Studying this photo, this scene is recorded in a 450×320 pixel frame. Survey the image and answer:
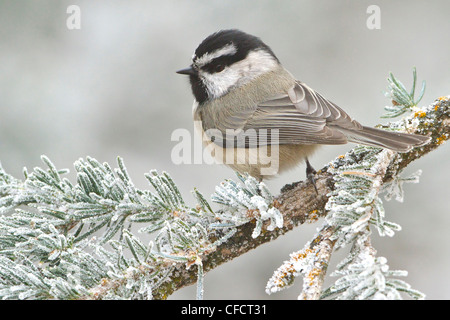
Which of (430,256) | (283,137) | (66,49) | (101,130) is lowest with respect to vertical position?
(430,256)

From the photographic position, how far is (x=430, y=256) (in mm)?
3424

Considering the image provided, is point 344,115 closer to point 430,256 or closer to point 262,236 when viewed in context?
point 262,236

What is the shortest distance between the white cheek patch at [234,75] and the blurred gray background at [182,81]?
84cm

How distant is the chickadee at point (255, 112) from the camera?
230 cm

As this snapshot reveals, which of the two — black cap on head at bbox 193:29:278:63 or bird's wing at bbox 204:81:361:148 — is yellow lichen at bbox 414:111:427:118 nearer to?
bird's wing at bbox 204:81:361:148

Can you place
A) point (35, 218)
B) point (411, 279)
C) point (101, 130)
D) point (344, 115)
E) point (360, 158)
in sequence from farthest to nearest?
point (101, 130)
point (411, 279)
point (344, 115)
point (360, 158)
point (35, 218)

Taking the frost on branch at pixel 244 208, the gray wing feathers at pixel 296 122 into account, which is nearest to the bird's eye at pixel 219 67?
the gray wing feathers at pixel 296 122

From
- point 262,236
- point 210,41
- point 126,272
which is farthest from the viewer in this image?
point 210,41

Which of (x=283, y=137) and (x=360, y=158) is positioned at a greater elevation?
(x=283, y=137)

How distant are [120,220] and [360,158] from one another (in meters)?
1.01

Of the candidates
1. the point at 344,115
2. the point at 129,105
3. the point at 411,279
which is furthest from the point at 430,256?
the point at 129,105

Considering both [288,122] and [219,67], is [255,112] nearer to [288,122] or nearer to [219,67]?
[288,122]

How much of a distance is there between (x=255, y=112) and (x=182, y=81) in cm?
102

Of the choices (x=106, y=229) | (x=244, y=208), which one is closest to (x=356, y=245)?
(x=244, y=208)
